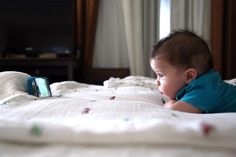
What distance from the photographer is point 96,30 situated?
3258mm

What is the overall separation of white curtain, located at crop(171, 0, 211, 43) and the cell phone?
2.15 meters

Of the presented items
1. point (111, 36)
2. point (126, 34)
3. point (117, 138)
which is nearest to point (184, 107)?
point (117, 138)

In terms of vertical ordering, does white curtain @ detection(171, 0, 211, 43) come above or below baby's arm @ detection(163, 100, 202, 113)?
above

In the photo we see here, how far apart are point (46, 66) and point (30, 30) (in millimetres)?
437

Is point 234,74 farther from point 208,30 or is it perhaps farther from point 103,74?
point 103,74

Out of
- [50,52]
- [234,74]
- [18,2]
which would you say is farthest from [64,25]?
[234,74]

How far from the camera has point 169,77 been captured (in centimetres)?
94

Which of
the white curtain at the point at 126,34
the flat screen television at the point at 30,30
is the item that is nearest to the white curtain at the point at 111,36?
the white curtain at the point at 126,34

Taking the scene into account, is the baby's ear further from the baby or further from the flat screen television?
the flat screen television

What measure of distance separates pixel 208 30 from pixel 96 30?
110 centimetres

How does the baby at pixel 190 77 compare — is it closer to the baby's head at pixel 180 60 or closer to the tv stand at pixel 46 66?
the baby's head at pixel 180 60

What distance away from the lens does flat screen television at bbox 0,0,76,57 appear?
10.1 feet

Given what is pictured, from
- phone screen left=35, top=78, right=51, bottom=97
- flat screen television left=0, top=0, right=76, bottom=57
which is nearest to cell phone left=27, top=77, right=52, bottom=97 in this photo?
phone screen left=35, top=78, right=51, bottom=97

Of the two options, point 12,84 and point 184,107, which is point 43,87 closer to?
point 12,84
